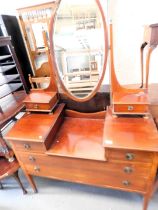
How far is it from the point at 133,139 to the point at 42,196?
1039 millimetres

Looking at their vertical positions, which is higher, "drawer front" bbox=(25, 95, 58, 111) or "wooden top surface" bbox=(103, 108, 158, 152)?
"drawer front" bbox=(25, 95, 58, 111)

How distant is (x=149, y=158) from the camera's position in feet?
3.03

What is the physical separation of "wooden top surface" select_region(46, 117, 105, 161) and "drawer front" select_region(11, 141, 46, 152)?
0.22 feet

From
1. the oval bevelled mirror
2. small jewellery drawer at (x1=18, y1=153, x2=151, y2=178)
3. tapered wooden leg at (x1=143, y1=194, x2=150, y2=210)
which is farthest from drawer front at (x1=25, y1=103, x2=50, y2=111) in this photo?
tapered wooden leg at (x1=143, y1=194, x2=150, y2=210)

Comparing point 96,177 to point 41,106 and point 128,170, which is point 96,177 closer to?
point 128,170

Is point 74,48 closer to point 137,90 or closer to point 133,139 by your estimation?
point 137,90

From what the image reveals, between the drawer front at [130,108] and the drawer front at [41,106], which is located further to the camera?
the drawer front at [41,106]

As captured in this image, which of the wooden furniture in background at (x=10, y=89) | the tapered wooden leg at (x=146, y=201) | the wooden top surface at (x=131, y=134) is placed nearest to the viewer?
the wooden top surface at (x=131, y=134)

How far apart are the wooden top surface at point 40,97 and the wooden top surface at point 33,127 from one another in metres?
0.12

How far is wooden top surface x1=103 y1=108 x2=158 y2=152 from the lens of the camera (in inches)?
34.9

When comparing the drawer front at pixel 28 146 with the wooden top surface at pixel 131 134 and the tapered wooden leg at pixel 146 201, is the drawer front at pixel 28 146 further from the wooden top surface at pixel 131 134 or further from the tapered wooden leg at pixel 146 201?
the tapered wooden leg at pixel 146 201

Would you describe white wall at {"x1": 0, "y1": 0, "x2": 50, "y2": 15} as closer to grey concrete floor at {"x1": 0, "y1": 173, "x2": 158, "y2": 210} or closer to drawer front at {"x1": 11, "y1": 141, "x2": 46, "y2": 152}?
drawer front at {"x1": 11, "y1": 141, "x2": 46, "y2": 152}

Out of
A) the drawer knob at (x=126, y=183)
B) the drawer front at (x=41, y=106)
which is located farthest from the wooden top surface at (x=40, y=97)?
the drawer knob at (x=126, y=183)

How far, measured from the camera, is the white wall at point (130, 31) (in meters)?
1.04
